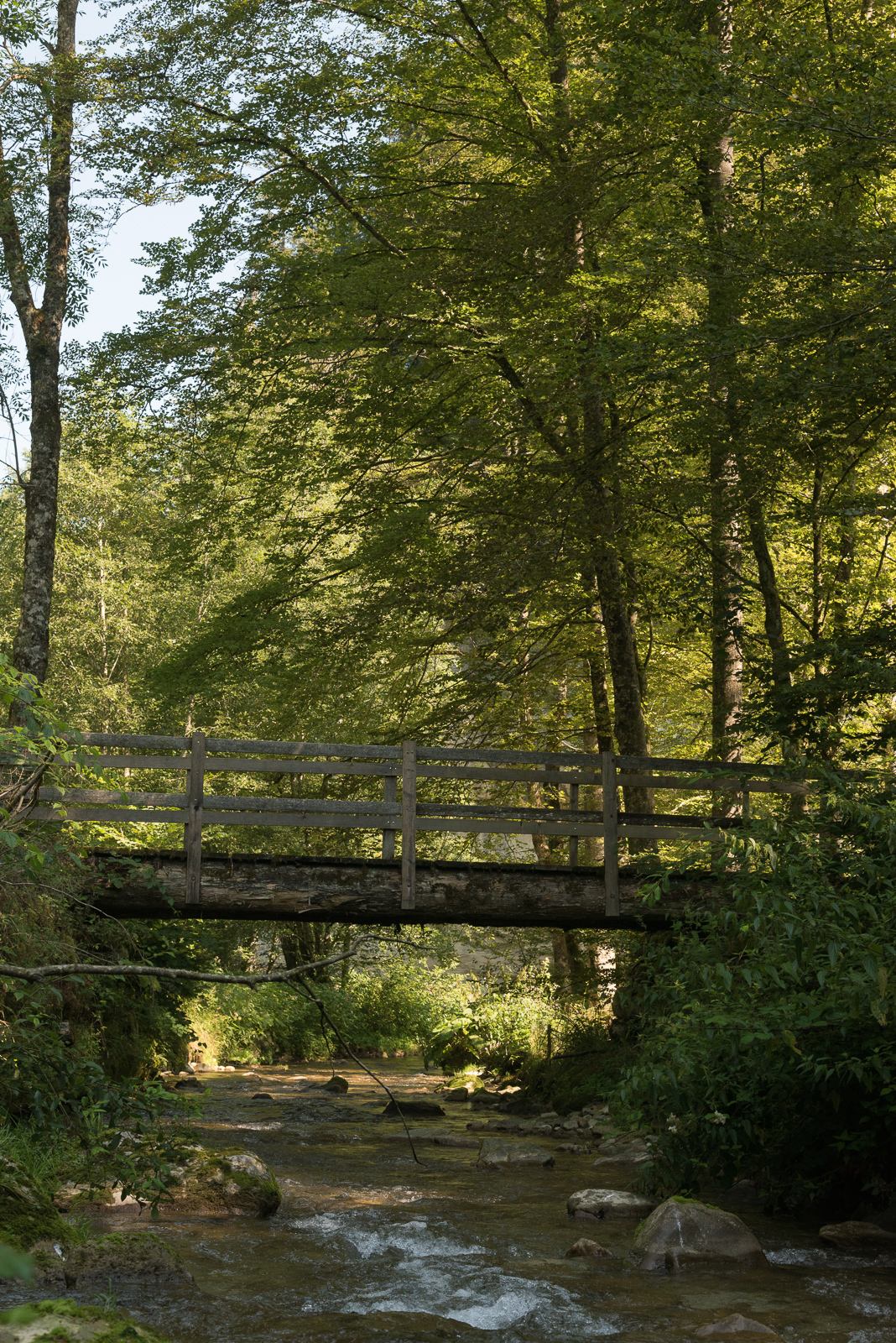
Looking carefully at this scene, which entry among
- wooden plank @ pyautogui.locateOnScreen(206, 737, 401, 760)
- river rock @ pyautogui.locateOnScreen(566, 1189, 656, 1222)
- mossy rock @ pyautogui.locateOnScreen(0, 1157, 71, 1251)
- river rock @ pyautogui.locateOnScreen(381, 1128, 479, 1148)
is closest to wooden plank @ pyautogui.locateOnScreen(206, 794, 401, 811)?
wooden plank @ pyautogui.locateOnScreen(206, 737, 401, 760)

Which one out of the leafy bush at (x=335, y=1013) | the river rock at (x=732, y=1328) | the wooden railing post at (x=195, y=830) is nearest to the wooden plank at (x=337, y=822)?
the wooden railing post at (x=195, y=830)

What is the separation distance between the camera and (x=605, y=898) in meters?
11.4

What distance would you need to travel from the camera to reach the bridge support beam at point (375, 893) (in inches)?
428

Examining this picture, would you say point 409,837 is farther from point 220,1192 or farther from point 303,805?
point 220,1192

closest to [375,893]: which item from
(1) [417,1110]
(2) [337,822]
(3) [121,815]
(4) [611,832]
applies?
(2) [337,822]

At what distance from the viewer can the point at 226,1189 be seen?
8.00 metres

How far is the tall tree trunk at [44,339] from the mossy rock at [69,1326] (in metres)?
9.20

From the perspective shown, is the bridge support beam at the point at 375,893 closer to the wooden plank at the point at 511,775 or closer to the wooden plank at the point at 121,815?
the wooden plank at the point at 121,815

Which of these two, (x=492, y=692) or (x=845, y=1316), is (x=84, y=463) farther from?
(x=845, y=1316)

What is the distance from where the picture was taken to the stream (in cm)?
557

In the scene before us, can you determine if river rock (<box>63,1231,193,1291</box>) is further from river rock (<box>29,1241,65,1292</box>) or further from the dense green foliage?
the dense green foliage

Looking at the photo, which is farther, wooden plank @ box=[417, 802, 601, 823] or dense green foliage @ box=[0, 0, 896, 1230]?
wooden plank @ box=[417, 802, 601, 823]

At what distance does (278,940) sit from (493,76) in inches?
728

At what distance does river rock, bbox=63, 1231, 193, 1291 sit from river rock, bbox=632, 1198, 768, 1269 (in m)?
2.69
